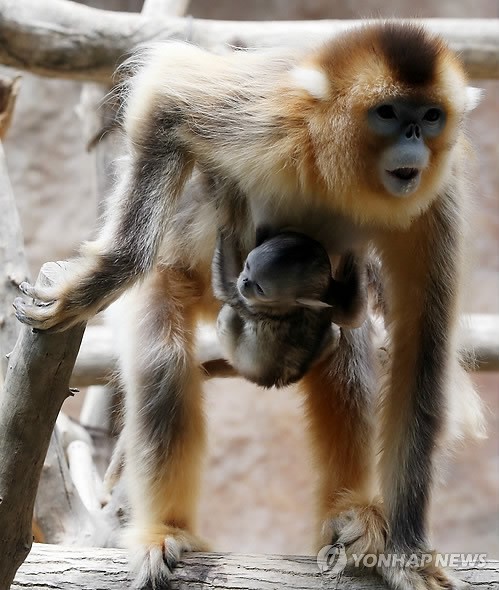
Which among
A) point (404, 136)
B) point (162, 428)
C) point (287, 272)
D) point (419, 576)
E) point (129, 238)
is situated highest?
point (404, 136)

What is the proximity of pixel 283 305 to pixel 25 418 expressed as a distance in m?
1.13

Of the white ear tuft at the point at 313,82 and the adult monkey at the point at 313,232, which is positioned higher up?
the white ear tuft at the point at 313,82

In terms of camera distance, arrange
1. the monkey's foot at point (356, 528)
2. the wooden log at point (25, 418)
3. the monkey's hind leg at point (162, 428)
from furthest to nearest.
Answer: the monkey's hind leg at point (162, 428)
the monkey's foot at point (356, 528)
the wooden log at point (25, 418)

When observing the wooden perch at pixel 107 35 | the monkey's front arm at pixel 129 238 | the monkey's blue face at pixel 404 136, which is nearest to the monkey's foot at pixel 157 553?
the monkey's front arm at pixel 129 238

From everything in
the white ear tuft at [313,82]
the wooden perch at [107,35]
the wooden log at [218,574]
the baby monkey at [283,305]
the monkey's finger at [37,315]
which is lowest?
the wooden log at [218,574]

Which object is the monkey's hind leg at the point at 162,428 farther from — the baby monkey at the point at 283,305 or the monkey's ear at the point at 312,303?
the monkey's ear at the point at 312,303

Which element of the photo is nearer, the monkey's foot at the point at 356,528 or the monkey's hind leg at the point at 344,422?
the monkey's foot at the point at 356,528

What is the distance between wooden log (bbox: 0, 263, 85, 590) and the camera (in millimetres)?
2355

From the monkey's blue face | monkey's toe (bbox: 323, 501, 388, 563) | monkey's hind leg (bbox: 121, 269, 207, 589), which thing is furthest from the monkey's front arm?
monkey's toe (bbox: 323, 501, 388, 563)

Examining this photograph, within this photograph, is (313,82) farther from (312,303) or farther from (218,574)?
(218,574)

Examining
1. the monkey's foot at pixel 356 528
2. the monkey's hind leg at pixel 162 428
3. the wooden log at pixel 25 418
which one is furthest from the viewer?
Result: the monkey's hind leg at pixel 162 428

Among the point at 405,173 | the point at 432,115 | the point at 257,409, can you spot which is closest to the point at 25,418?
the point at 405,173

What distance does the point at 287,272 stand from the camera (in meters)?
2.99

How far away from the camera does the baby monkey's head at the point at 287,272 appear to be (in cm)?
298
